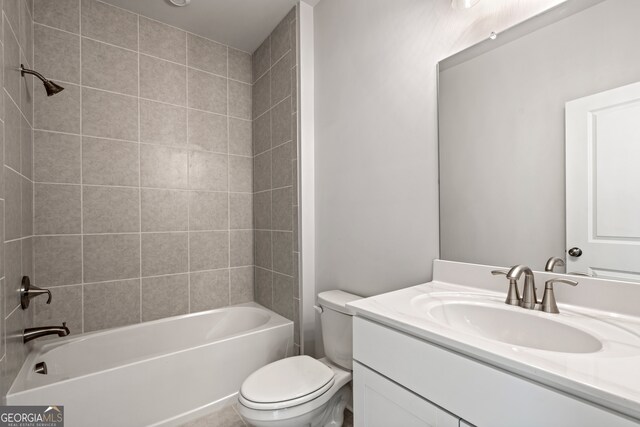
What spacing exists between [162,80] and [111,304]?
159 cm

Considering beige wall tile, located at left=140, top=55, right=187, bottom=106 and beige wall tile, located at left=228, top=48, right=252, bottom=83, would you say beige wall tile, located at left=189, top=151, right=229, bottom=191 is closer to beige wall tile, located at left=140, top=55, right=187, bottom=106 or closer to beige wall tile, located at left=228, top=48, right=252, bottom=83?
beige wall tile, located at left=140, top=55, right=187, bottom=106

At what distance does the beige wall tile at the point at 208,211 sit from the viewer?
2248 millimetres

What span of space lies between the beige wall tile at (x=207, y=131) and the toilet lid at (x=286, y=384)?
5.46 feet

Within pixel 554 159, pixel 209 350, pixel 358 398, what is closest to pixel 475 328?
pixel 358 398

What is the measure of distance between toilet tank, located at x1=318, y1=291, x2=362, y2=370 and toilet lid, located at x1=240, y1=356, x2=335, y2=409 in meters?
0.12

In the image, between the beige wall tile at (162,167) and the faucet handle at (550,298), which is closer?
the faucet handle at (550,298)

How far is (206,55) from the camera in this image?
2.33 m

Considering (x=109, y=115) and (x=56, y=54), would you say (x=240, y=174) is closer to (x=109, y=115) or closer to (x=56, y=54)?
(x=109, y=115)

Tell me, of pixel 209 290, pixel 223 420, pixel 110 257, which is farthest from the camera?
pixel 209 290

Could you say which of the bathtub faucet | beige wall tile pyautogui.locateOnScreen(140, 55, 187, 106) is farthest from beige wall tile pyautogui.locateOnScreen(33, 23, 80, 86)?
the bathtub faucet

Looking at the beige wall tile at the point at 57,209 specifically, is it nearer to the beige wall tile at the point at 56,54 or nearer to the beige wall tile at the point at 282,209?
the beige wall tile at the point at 56,54

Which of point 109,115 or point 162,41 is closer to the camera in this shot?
point 109,115

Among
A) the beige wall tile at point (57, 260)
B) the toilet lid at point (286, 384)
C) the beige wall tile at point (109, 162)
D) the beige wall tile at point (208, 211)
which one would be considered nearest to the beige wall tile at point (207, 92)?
the beige wall tile at point (109, 162)

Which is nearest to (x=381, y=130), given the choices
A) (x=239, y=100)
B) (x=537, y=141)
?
(x=537, y=141)
